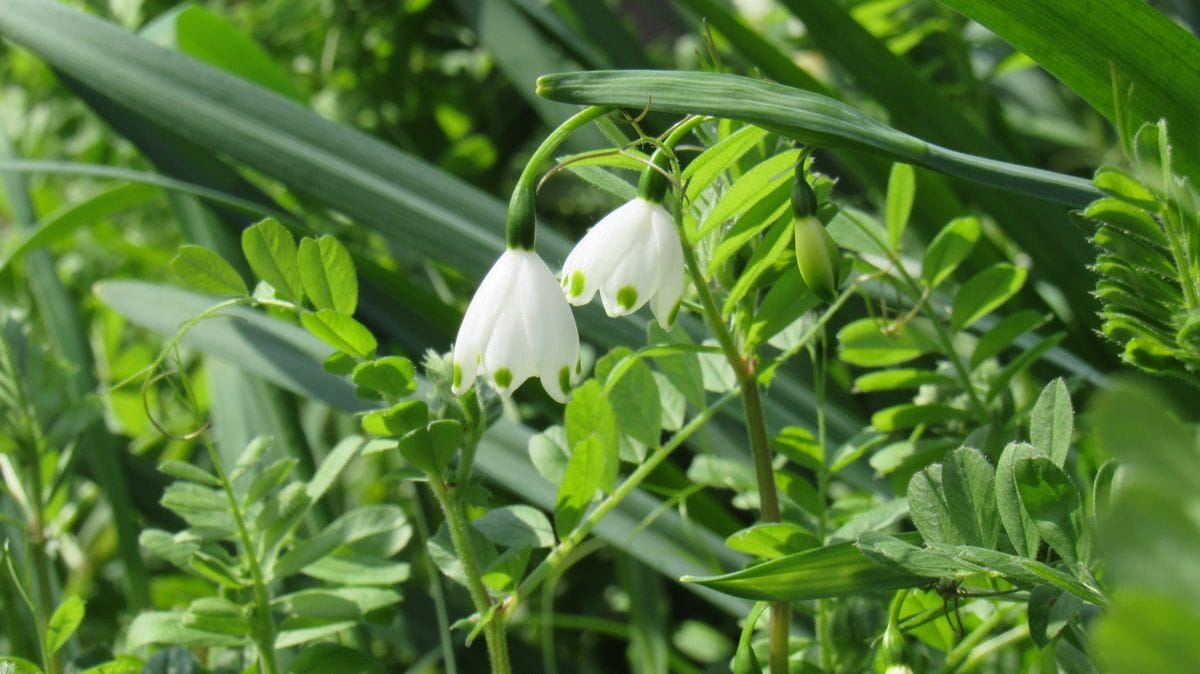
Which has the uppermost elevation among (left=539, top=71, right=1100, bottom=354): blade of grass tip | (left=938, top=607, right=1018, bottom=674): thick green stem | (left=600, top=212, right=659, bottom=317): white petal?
(left=539, top=71, right=1100, bottom=354): blade of grass tip

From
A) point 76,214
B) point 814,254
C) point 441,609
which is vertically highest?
point 814,254

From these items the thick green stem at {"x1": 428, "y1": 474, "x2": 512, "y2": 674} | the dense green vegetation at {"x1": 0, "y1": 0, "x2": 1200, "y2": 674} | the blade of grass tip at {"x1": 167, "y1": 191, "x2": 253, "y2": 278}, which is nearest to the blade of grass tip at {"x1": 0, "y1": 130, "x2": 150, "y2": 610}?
the dense green vegetation at {"x1": 0, "y1": 0, "x2": 1200, "y2": 674}

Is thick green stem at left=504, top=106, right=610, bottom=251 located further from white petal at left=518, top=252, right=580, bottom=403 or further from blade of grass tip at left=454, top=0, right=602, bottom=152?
blade of grass tip at left=454, top=0, right=602, bottom=152

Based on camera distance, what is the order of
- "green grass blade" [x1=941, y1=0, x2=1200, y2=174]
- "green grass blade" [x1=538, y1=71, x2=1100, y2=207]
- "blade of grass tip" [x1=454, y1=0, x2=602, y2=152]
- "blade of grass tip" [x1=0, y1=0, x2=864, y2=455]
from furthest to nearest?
"blade of grass tip" [x1=454, y1=0, x2=602, y2=152]
"blade of grass tip" [x1=0, y1=0, x2=864, y2=455]
"green grass blade" [x1=941, y1=0, x2=1200, y2=174]
"green grass blade" [x1=538, y1=71, x2=1100, y2=207]

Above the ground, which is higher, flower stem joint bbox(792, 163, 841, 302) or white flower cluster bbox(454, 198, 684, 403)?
flower stem joint bbox(792, 163, 841, 302)

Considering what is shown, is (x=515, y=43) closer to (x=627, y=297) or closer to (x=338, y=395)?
(x=338, y=395)

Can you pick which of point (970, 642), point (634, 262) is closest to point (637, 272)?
point (634, 262)

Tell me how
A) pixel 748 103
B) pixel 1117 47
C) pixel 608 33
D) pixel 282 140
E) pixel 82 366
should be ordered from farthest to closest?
pixel 608 33, pixel 82 366, pixel 282 140, pixel 1117 47, pixel 748 103

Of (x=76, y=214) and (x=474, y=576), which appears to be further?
(x=76, y=214)
